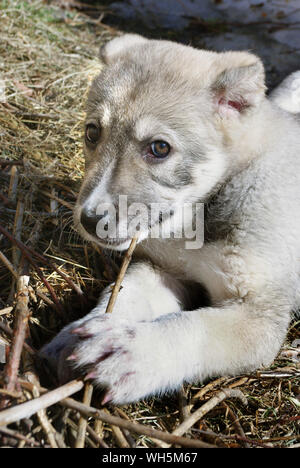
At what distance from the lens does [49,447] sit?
2152 millimetres

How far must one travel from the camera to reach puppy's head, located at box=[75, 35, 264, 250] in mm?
2742

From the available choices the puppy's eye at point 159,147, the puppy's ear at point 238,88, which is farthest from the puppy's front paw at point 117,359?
the puppy's ear at point 238,88

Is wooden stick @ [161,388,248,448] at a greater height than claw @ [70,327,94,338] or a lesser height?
lesser

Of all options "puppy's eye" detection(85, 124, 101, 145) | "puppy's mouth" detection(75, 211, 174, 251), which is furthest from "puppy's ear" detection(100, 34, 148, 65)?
"puppy's mouth" detection(75, 211, 174, 251)

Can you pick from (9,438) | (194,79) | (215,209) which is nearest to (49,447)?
(9,438)

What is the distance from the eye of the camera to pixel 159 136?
2.78 m

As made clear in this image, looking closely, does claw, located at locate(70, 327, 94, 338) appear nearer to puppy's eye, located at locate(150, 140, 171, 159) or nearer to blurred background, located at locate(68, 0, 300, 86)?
puppy's eye, located at locate(150, 140, 171, 159)

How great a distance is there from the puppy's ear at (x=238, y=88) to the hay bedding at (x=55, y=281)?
135cm

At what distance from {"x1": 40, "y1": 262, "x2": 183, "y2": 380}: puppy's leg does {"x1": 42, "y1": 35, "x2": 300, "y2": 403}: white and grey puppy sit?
0.03ft

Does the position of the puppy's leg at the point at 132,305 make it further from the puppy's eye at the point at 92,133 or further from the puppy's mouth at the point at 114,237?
the puppy's eye at the point at 92,133

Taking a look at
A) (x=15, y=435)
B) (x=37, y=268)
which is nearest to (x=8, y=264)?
(x=37, y=268)

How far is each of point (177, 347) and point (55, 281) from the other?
109cm
